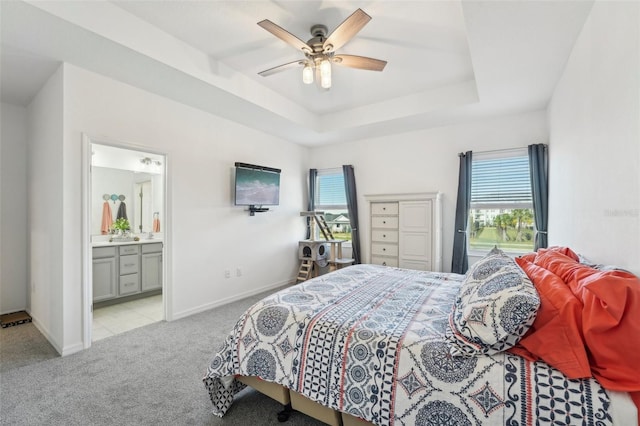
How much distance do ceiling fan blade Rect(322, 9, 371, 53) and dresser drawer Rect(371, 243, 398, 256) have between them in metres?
2.77

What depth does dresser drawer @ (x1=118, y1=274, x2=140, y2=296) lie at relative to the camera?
3984 millimetres

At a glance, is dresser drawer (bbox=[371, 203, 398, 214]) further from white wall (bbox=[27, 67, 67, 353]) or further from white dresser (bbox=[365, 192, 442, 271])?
white wall (bbox=[27, 67, 67, 353])

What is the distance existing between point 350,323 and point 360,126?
129 inches

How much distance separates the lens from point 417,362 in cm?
126

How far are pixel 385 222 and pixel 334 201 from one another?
4.44 feet

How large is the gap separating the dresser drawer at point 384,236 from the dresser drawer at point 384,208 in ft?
0.94

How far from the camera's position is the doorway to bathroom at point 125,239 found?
3.69 m

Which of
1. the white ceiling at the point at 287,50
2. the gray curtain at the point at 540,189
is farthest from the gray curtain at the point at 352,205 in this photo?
the gray curtain at the point at 540,189

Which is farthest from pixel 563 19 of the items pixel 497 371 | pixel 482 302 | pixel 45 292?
pixel 45 292

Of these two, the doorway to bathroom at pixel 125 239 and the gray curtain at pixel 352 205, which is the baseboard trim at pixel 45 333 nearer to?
the doorway to bathroom at pixel 125 239

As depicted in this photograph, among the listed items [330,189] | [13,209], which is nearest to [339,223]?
[330,189]

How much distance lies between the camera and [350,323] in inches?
60.2

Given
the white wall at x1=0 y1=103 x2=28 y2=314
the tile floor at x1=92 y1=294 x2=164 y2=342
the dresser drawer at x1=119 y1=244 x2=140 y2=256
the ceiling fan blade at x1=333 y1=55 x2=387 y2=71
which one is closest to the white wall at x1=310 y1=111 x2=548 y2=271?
the ceiling fan blade at x1=333 y1=55 x2=387 y2=71

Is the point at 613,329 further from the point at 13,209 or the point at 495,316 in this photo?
the point at 13,209
